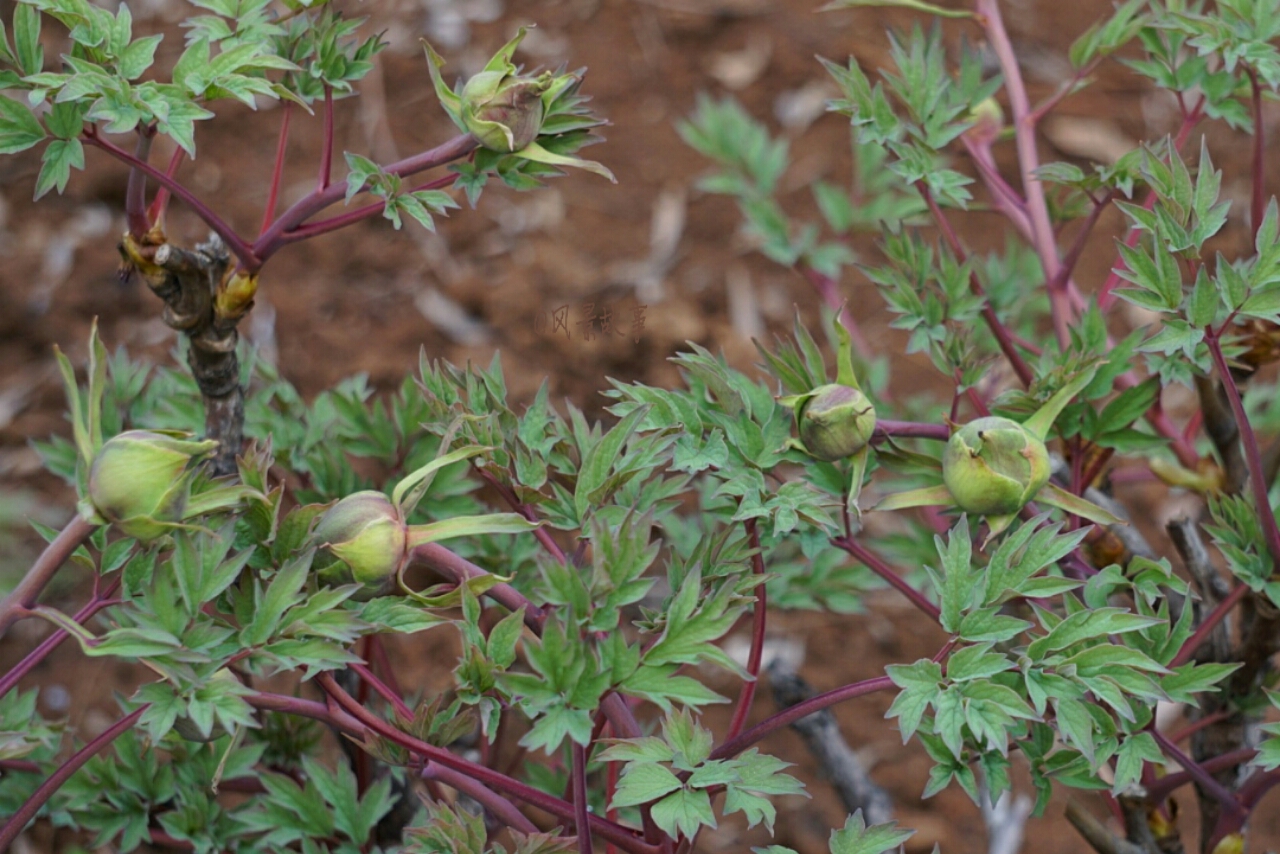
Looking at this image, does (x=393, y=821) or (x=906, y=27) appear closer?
(x=393, y=821)

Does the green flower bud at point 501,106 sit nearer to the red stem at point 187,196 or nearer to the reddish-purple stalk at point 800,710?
the red stem at point 187,196

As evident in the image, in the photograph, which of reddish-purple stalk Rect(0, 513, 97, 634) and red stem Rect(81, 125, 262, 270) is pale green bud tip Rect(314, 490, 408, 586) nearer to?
reddish-purple stalk Rect(0, 513, 97, 634)

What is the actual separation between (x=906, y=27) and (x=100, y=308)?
194 cm

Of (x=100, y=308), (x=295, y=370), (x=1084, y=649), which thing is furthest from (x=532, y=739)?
(x=100, y=308)

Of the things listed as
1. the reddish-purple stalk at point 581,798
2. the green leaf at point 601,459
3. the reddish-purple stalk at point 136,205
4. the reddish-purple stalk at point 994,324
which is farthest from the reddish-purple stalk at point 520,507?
the reddish-purple stalk at point 994,324

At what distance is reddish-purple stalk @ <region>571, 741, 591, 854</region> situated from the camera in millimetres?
828

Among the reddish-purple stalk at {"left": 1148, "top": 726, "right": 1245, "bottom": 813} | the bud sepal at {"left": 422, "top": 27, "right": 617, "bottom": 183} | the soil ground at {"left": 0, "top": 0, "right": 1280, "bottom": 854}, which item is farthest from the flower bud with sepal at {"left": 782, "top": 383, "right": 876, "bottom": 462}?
the soil ground at {"left": 0, "top": 0, "right": 1280, "bottom": 854}

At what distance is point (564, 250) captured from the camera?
2.52 meters

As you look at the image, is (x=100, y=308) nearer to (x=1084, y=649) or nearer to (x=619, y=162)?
(x=619, y=162)

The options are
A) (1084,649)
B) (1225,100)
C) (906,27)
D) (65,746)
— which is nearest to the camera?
(1084,649)

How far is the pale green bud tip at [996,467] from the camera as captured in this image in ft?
3.14

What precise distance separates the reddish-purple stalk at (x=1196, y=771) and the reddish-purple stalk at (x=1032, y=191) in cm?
47

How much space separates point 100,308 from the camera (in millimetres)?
2385

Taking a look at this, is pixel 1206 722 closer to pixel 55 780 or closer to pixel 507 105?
pixel 507 105
